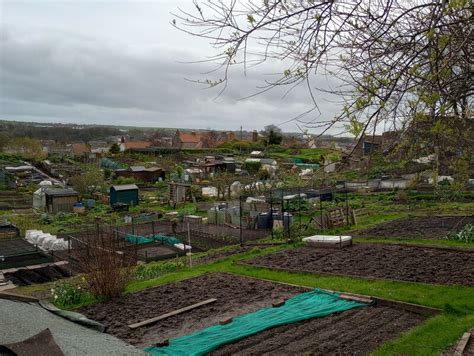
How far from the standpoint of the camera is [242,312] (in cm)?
824

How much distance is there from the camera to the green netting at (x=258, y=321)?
6.75 meters

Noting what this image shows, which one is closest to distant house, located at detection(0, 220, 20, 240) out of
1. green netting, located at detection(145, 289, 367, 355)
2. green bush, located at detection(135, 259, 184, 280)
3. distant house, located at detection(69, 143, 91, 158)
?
green bush, located at detection(135, 259, 184, 280)

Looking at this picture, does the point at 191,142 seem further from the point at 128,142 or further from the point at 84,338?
the point at 84,338

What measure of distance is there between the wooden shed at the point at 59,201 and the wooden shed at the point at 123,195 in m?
2.56

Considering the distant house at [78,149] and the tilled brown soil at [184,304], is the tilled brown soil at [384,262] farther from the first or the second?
the distant house at [78,149]

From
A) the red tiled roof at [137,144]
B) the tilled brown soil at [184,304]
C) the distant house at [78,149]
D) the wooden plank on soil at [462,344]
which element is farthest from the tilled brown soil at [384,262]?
the red tiled roof at [137,144]

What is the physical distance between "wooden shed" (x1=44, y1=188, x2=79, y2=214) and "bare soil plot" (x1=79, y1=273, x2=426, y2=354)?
24.3 metres

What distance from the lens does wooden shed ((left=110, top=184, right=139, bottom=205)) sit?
111ft

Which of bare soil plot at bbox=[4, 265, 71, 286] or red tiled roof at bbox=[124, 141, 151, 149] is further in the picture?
red tiled roof at bbox=[124, 141, 151, 149]

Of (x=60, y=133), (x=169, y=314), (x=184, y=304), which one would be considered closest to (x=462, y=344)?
(x=169, y=314)

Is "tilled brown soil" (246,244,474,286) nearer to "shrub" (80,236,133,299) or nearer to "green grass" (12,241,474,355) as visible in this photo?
"green grass" (12,241,474,355)

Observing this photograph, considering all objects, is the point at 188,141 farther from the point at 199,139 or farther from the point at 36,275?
the point at 36,275

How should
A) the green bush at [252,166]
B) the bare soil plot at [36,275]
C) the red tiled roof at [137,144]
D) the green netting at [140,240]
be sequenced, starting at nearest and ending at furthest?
Result: the bare soil plot at [36,275] < the green netting at [140,240] < the green bush at [252,166] < the red tiled roof at [137,144]

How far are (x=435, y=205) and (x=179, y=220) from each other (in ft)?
46.1
